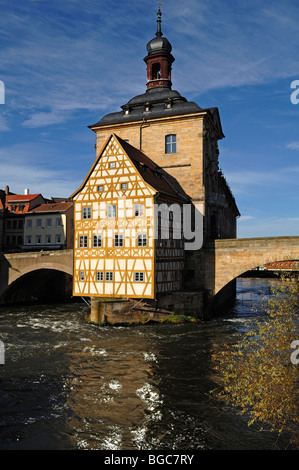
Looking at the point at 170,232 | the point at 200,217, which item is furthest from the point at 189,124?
the point at 170,232

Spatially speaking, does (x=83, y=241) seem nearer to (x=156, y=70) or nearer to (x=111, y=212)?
(x=111, y=212)

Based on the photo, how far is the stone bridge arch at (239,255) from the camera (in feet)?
91.7

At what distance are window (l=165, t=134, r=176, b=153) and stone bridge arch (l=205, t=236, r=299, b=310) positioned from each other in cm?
1043

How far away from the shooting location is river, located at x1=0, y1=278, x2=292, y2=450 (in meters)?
11.6

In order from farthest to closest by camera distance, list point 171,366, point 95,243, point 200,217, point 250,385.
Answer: point 200,217, point 95,243, point 171,366, point 250,385

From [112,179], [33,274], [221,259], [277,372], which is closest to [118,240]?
[112,179]

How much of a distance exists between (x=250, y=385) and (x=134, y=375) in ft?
30.0

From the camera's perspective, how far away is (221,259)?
30.9 metres

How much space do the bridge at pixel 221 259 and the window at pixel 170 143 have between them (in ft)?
33.8

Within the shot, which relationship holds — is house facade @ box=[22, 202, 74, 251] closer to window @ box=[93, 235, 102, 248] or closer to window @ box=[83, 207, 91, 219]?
window @ box=[83, 207, 91, 219]

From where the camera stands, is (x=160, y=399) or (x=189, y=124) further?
(x=189, y=124)

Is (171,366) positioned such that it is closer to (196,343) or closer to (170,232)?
(196,343)

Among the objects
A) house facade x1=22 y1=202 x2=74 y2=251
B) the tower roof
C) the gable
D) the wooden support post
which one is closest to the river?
the wooden support post

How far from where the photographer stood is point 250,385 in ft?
30.6
